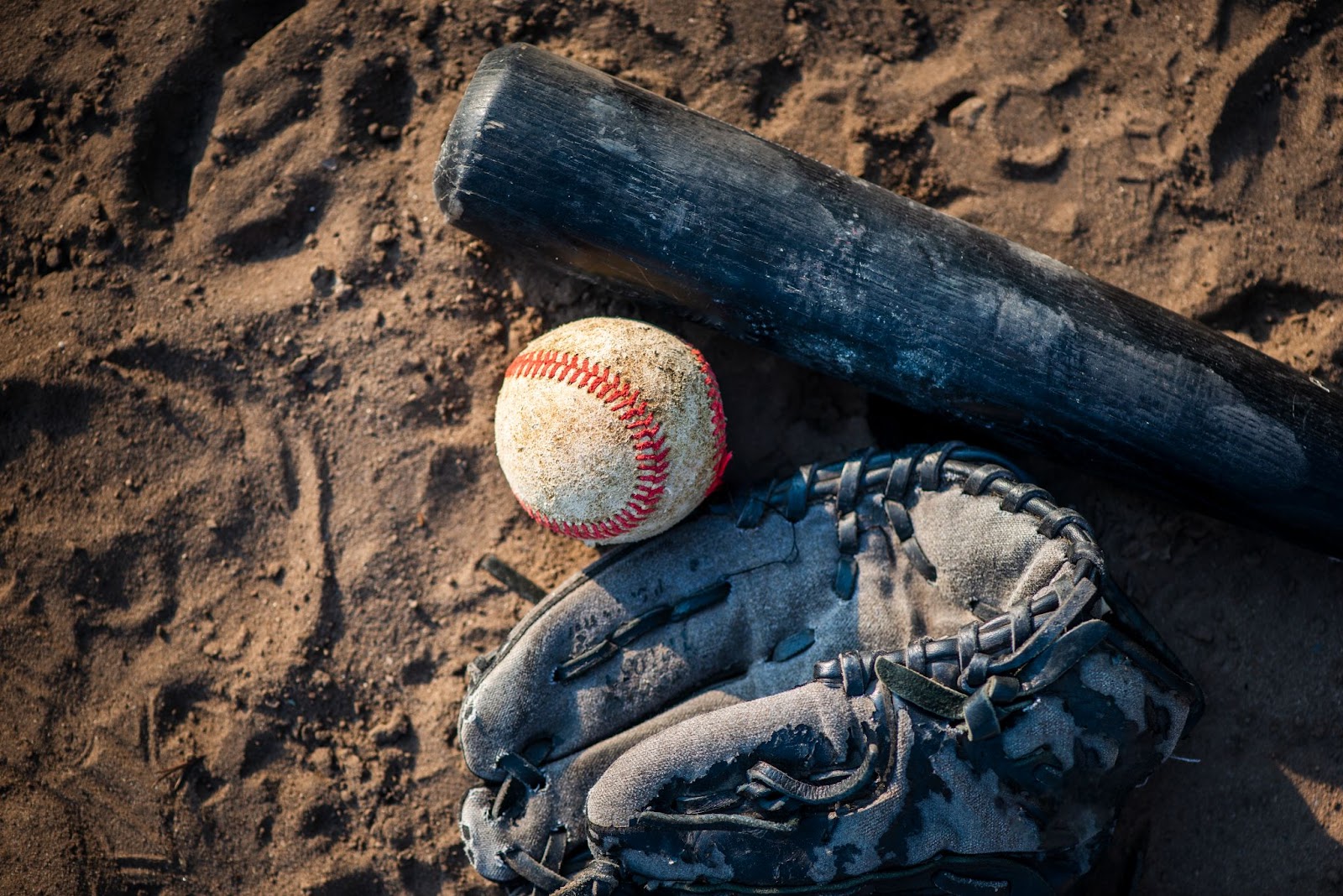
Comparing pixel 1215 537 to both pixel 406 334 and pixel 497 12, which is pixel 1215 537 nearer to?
pixel 406 334

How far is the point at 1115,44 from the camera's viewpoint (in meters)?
3.00

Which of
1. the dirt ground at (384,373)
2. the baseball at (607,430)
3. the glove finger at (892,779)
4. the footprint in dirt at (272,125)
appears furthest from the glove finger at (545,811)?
the footprint in dirt at (272,125)

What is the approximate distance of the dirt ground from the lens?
289 cm

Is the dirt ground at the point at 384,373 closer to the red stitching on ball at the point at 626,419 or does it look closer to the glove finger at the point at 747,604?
the glove finger at the point at 747,604

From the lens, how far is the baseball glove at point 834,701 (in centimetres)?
238

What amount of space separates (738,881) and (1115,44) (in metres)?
3.11

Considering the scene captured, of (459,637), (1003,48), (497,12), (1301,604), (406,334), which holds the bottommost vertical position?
(459,637)

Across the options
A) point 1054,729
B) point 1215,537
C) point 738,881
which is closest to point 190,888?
point 738,881

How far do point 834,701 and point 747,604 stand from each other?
41 centimetres

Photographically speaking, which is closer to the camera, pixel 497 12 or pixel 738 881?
pixel 738 881

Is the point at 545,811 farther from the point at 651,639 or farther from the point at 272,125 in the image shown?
the point at 272,125

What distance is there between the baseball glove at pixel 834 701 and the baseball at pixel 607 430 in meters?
0.38

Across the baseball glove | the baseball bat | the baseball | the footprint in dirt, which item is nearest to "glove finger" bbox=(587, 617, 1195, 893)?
the baseball glove

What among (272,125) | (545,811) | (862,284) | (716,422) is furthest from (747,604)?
(272,125)
